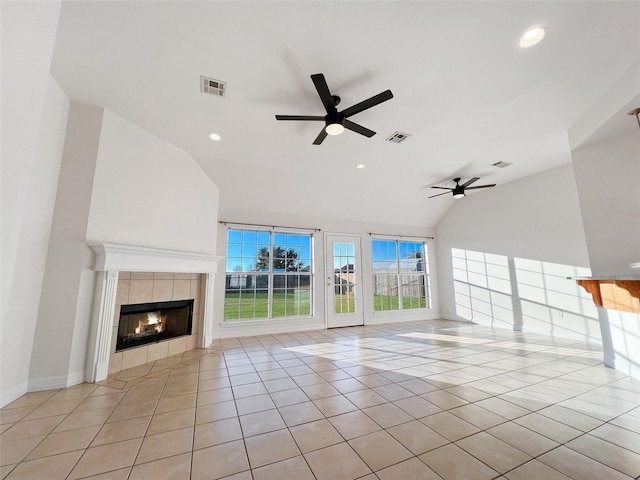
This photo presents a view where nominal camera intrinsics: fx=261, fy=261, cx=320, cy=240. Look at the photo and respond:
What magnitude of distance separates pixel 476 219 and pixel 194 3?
6674 mm

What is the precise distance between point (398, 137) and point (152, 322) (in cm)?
449

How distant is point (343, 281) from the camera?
6383 millimetres

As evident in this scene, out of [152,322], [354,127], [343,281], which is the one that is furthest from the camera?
[343,281]

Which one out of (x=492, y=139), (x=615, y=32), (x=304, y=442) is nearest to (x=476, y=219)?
(x=492, y=139)

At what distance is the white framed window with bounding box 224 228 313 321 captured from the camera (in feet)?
17.6

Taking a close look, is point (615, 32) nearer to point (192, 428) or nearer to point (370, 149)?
point (370, 149)

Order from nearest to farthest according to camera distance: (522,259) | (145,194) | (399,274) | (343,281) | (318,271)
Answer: (145,194), (522,259), (318,271), (343,281), (399,274)

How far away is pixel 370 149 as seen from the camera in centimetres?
418

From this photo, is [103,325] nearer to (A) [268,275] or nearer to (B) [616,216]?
(A) [268,275]

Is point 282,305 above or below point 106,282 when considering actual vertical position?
below

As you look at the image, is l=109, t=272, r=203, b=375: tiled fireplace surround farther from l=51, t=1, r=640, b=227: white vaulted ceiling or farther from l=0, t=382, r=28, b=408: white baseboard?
l=51, t=1, r=640, b=227: white vaulted ceiling

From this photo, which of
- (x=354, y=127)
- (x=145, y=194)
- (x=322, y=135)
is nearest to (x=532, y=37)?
(x=354, y=127)

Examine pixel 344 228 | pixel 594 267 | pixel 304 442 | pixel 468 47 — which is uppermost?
pixel 468 47

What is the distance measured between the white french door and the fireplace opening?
120 inches
